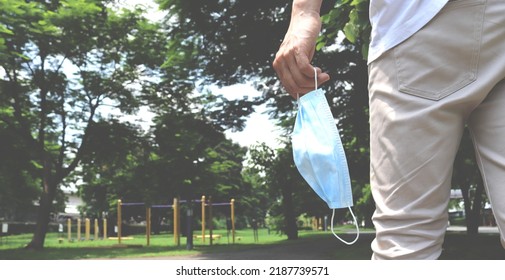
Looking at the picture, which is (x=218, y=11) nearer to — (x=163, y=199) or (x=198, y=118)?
(x=198, y=118)

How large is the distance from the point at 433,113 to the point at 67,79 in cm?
1781

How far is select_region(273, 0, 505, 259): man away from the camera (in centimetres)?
134

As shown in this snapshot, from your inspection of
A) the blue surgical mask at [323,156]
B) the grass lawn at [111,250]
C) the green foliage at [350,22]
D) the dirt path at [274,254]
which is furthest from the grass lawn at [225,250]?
the blue surgical mask at [323,156]

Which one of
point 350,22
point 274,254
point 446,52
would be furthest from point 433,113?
point 274,254

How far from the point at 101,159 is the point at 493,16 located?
1844 cm

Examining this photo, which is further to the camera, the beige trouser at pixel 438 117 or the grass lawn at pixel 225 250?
the grass lawn at pixel 225 250

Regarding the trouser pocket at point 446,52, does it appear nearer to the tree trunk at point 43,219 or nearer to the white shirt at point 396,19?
the white shirt at point 396,19

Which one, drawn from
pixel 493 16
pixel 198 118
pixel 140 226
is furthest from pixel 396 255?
pixel 140 226

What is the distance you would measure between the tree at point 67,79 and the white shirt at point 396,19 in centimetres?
1533

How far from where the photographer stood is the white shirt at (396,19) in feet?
4.54

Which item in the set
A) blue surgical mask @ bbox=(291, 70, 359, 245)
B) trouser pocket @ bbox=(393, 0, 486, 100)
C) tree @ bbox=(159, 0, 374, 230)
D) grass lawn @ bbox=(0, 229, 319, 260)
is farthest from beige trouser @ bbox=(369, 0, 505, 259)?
grass lawn @ bbox=(0, 229, 319, 260)

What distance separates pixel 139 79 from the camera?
18391 millimetres

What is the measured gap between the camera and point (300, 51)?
154 centimetres

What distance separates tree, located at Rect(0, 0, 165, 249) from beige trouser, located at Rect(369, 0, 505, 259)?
610 inches
